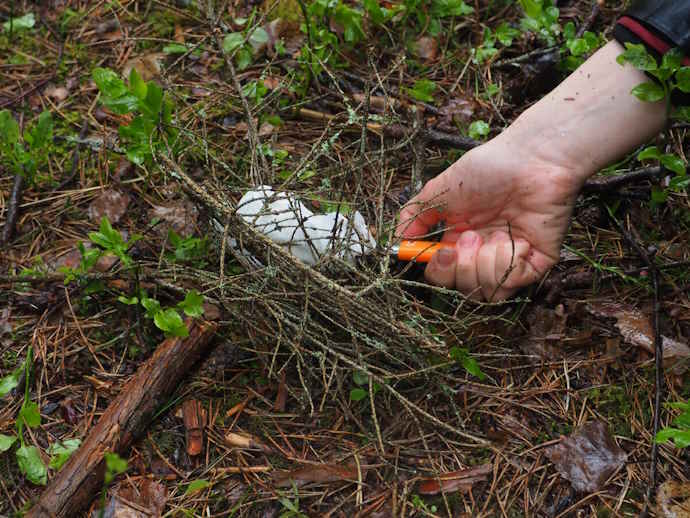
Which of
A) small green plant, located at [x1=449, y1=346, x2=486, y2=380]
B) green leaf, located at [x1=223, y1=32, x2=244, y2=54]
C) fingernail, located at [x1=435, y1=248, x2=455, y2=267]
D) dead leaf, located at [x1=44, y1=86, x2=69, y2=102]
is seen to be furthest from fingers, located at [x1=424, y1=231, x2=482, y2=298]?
dead leaf, located at [x1=44, y1=86, x2=69, y2=102]

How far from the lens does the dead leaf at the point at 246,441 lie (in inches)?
72.9

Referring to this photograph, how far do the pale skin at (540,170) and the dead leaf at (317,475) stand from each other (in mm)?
688

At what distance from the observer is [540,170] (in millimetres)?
2070

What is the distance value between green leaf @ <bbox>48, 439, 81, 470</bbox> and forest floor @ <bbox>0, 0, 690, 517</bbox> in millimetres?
11

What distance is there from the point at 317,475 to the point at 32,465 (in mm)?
808

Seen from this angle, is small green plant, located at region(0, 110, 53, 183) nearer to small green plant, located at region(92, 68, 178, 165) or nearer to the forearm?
small green plant, located at region(92, 68, 178, 165)

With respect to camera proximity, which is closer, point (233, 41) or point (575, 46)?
point (575, 46)

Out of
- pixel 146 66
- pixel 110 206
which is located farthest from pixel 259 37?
pixel 110 206

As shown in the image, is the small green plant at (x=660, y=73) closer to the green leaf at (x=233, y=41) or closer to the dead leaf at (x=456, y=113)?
the dead leaf at (x=456, y=113)

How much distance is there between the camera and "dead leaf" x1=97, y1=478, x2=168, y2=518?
68.4 inches

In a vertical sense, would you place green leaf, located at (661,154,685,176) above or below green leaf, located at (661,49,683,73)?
below

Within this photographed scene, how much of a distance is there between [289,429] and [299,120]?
1364 mm

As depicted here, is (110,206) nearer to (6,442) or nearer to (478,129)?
(6,442)

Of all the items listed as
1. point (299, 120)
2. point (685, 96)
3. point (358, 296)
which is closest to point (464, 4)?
point (299, 120)
